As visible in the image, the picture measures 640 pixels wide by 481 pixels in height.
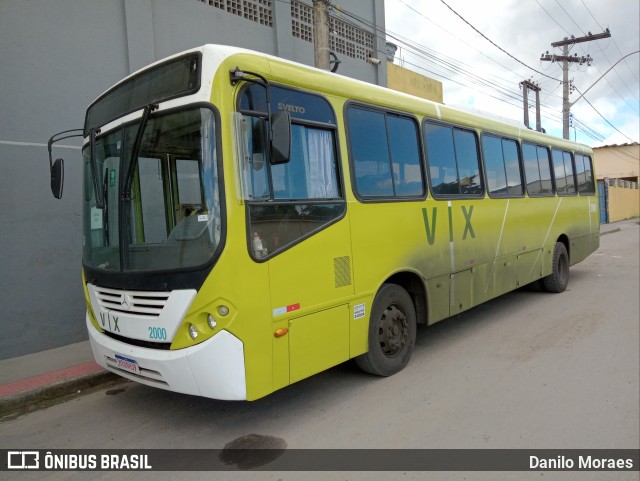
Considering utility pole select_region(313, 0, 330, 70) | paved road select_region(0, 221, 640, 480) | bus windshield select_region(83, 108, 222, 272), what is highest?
utility pole select_region(313, 0, 330, 70)

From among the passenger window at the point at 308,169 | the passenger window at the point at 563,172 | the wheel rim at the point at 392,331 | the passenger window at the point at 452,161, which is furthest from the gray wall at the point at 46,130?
the passenger window at the point at 563,172

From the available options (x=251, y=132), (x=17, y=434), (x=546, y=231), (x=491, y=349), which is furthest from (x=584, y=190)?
(x=17, y=434)

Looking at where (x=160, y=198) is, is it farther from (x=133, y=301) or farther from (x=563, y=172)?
(x=563, y=172)

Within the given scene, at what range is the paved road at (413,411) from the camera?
354cm

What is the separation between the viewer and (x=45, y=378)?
5.05 metres

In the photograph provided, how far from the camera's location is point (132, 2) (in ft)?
22.8

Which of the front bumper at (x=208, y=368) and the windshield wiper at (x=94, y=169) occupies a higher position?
the windshield wiper at (x=94, y=169)

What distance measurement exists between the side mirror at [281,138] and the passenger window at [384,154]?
1170mm

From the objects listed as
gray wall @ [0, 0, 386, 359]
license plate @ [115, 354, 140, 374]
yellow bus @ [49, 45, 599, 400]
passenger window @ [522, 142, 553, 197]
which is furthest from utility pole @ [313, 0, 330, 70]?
license plate @ [115, 354, 140, 374]

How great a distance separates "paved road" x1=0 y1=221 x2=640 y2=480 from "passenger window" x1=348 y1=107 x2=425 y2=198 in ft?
6.52

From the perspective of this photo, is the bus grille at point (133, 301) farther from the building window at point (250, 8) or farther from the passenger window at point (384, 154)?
the building window at point (250, 8)

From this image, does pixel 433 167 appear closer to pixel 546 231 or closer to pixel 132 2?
pixel 546 231

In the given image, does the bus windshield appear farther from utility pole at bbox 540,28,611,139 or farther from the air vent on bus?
utility pole at bbox 540,28,611,139

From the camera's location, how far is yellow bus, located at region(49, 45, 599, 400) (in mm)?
3312
